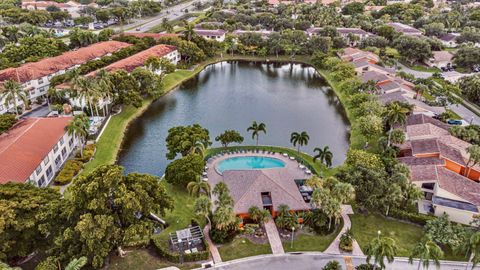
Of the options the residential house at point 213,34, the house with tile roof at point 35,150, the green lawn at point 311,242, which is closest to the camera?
the green lawn at point 311,242

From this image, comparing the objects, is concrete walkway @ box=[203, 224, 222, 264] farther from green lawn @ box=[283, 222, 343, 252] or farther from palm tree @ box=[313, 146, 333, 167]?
palm tree @ box=[313, 146, 333, 167]

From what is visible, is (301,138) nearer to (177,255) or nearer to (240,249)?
(240,249)

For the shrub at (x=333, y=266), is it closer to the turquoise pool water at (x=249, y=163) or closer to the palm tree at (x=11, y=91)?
the turquoise pool water at (x=249, y=163)

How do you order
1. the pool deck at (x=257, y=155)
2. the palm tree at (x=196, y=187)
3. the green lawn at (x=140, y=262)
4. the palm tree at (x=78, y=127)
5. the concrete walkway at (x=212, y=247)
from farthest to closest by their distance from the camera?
the palm tree at (x=78, y=127)
the pool deck at (x=257, y=155)
the palm tree at (x=196, y=187)
the concrete walkway at (x=212, y=247)
the green lawn at (x=140, y=262)

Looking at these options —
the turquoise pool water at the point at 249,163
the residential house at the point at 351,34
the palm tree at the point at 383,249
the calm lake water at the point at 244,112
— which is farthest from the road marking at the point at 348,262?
the residential house at the point at 351,34

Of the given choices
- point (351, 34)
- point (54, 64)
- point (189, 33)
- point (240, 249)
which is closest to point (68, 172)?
point (240, 249)

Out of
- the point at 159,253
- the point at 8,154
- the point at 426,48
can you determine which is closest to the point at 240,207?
the point at 159,253
